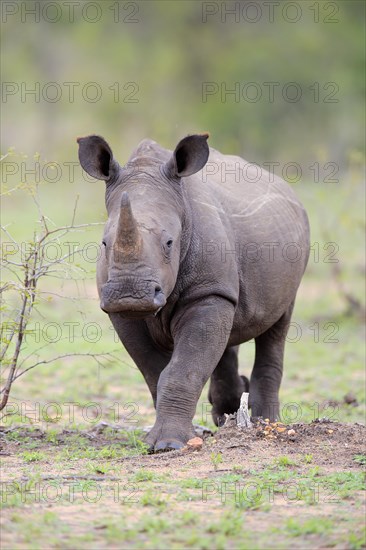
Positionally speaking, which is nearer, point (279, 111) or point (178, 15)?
point (279, 111)

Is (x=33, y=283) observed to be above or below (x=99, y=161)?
below

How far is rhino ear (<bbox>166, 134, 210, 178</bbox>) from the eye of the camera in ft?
24.7

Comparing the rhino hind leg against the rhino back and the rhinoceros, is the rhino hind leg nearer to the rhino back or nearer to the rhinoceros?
the rhinoceros

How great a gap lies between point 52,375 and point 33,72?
2723 cm

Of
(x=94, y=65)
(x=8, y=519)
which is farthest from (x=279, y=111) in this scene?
(x=8, y=519)

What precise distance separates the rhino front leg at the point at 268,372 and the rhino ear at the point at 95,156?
98.9 inches

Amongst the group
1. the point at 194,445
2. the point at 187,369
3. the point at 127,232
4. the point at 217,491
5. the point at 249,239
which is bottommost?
the point at 217,491

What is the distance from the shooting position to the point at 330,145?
30.4 m

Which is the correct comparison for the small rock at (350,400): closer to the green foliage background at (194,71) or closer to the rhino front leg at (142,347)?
the rhino front leg at (142,347)

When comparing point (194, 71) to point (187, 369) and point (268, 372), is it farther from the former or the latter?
point (187, 369)

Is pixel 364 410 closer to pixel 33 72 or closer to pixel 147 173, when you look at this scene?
pixel 147 173

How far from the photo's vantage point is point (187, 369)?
748 centimetres

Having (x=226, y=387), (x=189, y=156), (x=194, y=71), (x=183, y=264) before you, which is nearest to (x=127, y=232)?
(x=183, y=264)

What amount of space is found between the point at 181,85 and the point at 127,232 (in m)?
29.4
